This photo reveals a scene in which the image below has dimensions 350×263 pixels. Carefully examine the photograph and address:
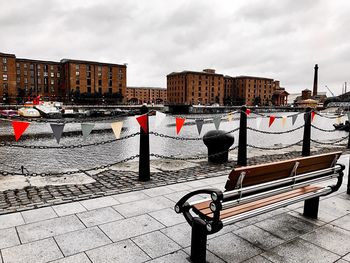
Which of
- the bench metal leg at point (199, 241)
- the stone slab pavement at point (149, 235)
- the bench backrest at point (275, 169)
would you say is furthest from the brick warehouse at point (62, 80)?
the bench metal leg at point (199, 241)

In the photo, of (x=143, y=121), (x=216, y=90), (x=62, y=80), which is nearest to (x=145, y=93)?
(x=216, y=90)

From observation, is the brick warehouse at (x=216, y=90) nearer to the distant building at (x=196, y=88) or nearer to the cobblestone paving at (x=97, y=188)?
the distant building at (x=196, y=88)

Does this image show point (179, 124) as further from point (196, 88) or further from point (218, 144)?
point (196, 88)

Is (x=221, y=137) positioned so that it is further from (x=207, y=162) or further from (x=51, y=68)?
(x=51, y=68)

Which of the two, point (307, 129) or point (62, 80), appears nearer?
point (307, 129)

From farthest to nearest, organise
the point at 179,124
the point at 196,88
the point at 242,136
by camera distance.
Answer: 1. the point at 196,88
2. the point at 242,136
3. the point at 179,124

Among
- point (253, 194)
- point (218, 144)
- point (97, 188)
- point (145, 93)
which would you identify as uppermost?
point (145, 93)

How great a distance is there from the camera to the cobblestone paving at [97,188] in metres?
5.20

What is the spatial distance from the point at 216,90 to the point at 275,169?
13289 cm

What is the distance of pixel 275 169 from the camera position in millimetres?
3670

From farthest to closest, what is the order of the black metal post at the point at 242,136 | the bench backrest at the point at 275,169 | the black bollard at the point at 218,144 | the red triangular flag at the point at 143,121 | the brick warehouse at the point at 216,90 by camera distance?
the brick warehouse at the point at 216,90 < the black bollard at the point at 218,144 < the black metal post at the point at 242,136 < the red triangular flag at the point at 143,121 < the bench backrest at the point at 275,169

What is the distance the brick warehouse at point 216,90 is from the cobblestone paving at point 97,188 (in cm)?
11028

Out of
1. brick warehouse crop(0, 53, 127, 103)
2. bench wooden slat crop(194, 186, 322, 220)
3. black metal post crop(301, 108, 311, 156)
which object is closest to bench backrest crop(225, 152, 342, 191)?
bench wooden slat crop(194, 186, 322, 220)

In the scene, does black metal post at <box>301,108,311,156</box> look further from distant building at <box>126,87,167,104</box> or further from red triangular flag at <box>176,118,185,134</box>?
distant building at <box>126,87,167,104</box>
